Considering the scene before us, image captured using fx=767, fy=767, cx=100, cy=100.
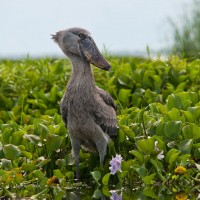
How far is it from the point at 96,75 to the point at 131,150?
345 cm

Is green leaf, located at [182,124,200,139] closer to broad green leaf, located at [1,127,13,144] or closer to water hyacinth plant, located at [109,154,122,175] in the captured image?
water hyacinth plant, located at [109,154,122,175]

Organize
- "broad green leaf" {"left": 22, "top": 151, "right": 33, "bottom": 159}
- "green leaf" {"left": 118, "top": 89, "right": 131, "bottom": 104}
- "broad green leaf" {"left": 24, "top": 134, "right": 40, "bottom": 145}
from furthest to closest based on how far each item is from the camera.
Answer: "green leaf" {"left": 118, "top": 89, "right": 131, "bottom": 104} < "broad green leaf" {"left": 24, "top": 134, "right": 40, "bottom": 145} < "broad green leaf" {"left": 22, "top": 151, "right": 33, "bottom": 159}

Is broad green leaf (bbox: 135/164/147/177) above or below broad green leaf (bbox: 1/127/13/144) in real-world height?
below

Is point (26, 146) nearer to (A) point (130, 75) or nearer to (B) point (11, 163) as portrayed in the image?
(B) point (11, 163)

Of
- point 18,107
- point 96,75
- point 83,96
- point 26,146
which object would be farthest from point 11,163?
point 96,75

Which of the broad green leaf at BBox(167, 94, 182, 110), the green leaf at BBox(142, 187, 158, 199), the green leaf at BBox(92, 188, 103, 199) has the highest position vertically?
the broad green leaf at BBox(167, 94, 182, 110)

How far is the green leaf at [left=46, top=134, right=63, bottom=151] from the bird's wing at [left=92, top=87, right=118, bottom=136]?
0.52 m

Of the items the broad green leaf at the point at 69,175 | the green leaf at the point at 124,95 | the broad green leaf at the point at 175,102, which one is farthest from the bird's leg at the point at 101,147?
the green leaf at the point at 124,95

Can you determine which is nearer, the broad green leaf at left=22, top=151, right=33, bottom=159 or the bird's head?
the bird's head

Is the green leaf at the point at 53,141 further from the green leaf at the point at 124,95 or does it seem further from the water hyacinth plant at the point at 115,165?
the green leaf at the point at 124,95

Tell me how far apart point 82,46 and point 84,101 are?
535mm

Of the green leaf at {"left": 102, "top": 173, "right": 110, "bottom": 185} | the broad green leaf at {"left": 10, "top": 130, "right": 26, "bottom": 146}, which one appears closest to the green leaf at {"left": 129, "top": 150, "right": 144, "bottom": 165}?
the green leaf at {"left": 102, "top": 173, "right": 110, "bottom": 185}

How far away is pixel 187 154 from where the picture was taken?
7020 mm

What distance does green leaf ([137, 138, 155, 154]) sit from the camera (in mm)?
7133
